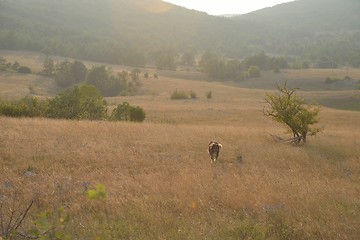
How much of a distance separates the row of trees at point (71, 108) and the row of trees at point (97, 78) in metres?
41.5

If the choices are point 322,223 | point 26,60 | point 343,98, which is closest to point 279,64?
point 343,98

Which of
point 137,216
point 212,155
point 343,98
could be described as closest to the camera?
point 137,216

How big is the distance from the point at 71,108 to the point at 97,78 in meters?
53.0

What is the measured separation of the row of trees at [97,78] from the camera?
7962cm

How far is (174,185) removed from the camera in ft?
31.1

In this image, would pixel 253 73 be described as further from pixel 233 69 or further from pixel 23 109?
pixel 23 109

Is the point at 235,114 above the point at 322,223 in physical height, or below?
below

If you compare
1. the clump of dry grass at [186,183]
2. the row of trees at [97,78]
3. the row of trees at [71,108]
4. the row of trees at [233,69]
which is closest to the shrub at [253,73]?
the row of trees at [233,69]

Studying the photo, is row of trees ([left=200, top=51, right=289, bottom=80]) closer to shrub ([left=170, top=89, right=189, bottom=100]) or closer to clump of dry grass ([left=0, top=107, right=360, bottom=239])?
shrub ([left=170, top=89, right=189, bottom=100])

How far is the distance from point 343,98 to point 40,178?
61.0 meters

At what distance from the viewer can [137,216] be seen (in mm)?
7371

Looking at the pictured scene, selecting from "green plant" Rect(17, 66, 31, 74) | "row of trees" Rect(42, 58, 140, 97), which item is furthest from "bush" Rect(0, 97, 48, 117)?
"green plant" Rect(17, 66, 31, 74)

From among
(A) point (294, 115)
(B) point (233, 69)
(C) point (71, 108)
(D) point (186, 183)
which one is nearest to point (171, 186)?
(D) point (186, 183)

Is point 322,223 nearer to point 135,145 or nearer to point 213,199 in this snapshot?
point 213,199
